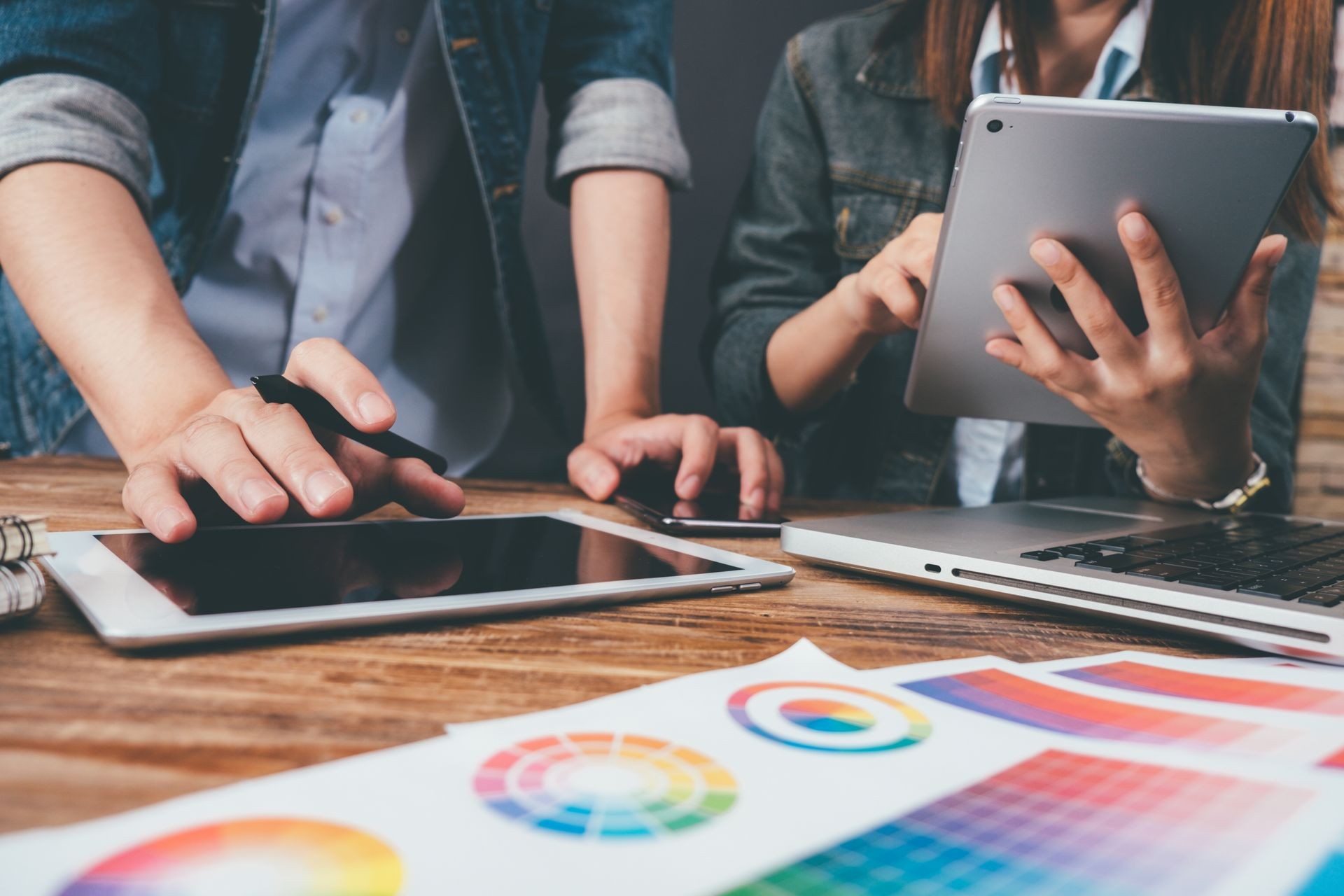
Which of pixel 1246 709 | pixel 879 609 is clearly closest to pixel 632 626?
pixel 879 609

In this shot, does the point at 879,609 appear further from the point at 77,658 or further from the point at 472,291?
the point at 472,291

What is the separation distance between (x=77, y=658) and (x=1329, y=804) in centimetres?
42

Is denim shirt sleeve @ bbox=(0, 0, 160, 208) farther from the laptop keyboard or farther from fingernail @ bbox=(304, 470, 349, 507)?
the laptop keyboard

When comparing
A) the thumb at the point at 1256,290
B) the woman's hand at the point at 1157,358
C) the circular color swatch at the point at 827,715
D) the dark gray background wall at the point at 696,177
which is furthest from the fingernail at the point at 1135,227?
the dark gray background wall at the point at 696,177

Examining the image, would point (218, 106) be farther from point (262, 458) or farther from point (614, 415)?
point (262, 458)

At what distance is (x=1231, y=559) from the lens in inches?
20.0

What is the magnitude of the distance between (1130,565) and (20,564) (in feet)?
1.72

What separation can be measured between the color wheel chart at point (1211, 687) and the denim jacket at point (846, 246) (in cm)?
86

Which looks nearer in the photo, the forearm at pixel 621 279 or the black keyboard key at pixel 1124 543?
the black keyboard key at pixel 1124 543

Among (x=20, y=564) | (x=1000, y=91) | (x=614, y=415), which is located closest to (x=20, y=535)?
(x=20, y=564)

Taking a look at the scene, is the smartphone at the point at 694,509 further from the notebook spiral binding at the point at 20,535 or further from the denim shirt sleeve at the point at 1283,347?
the denim shirt sleeve at the point at 1283,347

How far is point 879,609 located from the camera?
0.46m

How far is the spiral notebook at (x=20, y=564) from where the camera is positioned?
0.34 metres

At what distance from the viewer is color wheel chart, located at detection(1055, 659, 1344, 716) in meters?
0.34
